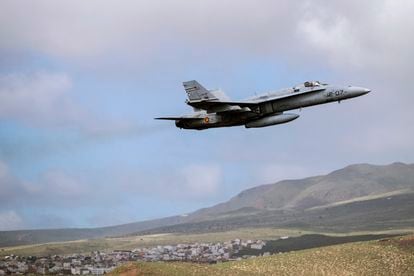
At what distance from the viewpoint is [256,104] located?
6006cm

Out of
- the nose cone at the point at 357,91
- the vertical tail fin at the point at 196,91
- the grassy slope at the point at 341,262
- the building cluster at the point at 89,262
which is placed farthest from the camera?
the building cluster at the point at 89,262

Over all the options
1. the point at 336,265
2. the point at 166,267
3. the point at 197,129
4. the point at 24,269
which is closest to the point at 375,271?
the point at 336,265

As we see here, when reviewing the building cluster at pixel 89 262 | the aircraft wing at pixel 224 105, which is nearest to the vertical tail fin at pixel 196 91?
the aircraft wing at pixel 224 105

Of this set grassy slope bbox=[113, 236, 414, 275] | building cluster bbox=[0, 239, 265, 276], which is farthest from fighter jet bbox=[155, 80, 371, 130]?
building cluster bbox=[0, 239, 265, 276]

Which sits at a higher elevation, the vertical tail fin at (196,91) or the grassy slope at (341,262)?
the vertical tail fin at (196,91)

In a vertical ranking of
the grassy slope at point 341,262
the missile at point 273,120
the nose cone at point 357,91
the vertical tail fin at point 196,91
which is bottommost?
the grassy slope at point 341,262

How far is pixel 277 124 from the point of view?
59406mm

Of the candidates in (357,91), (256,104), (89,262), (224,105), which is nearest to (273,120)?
(256,104)

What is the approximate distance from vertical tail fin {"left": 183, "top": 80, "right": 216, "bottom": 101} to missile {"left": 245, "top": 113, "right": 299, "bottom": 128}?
5.24 meters

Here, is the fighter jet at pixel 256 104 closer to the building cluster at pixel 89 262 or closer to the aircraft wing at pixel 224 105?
the aircraft wing at pixel 224 105

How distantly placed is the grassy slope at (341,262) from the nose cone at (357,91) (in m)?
29.3

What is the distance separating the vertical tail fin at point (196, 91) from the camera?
61.7m

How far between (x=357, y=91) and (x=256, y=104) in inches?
406

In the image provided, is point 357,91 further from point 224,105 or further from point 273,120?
point 224,105
